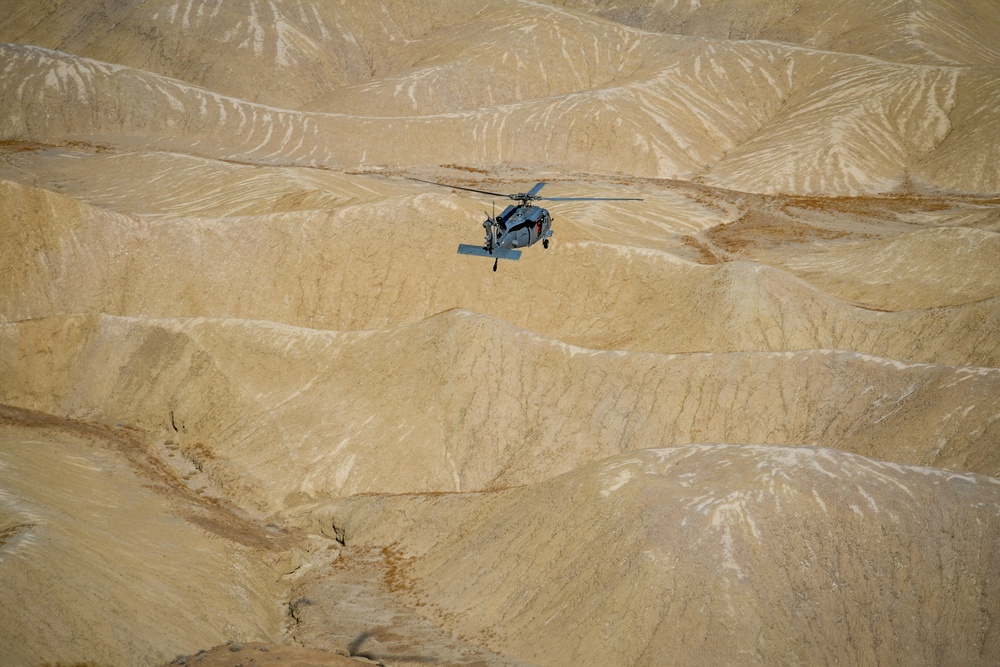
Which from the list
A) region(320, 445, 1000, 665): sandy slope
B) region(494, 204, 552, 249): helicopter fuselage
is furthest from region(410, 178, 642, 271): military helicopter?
region(320, 445, 1000, 665): sandy slope

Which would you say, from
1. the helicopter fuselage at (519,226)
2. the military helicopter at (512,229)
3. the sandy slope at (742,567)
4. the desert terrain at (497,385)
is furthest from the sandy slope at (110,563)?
the helicopter fuselage at (519,226)

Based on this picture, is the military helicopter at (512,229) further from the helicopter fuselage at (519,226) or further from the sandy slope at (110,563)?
the sandy slope at (110,563)

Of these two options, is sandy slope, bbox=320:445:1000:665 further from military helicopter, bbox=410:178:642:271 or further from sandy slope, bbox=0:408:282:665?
military helicopter, bbox=410:178:642:271

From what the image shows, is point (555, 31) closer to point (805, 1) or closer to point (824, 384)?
point (805, 1)

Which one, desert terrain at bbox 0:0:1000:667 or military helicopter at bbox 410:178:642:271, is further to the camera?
military helicopter at bbox 410:178:642:271

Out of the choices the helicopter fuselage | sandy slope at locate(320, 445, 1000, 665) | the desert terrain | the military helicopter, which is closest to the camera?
sandy slope at locate(320, 445, 1000, 665)

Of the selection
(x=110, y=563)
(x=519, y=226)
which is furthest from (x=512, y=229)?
(x=110, y=563)

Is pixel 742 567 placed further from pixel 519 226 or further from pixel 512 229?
Answer: pixel 519 226

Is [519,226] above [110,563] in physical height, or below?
above
